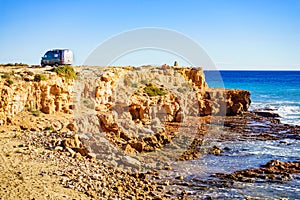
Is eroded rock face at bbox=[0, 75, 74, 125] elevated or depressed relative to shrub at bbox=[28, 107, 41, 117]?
elevated

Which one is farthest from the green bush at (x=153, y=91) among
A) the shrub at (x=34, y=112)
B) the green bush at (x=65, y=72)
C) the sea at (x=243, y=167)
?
the shrub at (x=34, y=112)

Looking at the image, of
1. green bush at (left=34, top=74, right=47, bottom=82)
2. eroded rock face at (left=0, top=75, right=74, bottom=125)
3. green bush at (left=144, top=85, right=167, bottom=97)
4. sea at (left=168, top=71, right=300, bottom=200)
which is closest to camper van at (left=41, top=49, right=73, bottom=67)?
eroded rock face at (left=0, top=75, right=74, bottom=125)

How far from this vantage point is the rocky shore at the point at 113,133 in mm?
14016

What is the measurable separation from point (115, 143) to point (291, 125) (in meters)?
25.9

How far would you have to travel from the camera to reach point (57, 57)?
1395 inches

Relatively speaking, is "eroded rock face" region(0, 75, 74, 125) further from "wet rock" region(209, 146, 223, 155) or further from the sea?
"wet rock" region(209, 146, 223, 155)

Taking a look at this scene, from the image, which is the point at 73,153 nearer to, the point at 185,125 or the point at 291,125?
the point at 185,125

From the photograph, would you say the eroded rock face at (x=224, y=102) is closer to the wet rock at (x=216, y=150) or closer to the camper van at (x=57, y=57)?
the wet rock at (x=216, y=150)

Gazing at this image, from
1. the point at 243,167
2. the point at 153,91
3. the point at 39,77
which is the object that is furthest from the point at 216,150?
the point at 153,91

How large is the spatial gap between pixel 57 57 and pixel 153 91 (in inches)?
433

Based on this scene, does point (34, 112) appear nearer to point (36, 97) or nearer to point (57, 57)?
point (36, 97)

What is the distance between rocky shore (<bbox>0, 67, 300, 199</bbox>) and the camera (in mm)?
14016

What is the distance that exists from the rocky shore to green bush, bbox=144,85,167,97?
0.47 ft

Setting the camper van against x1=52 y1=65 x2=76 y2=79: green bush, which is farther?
the camper van
